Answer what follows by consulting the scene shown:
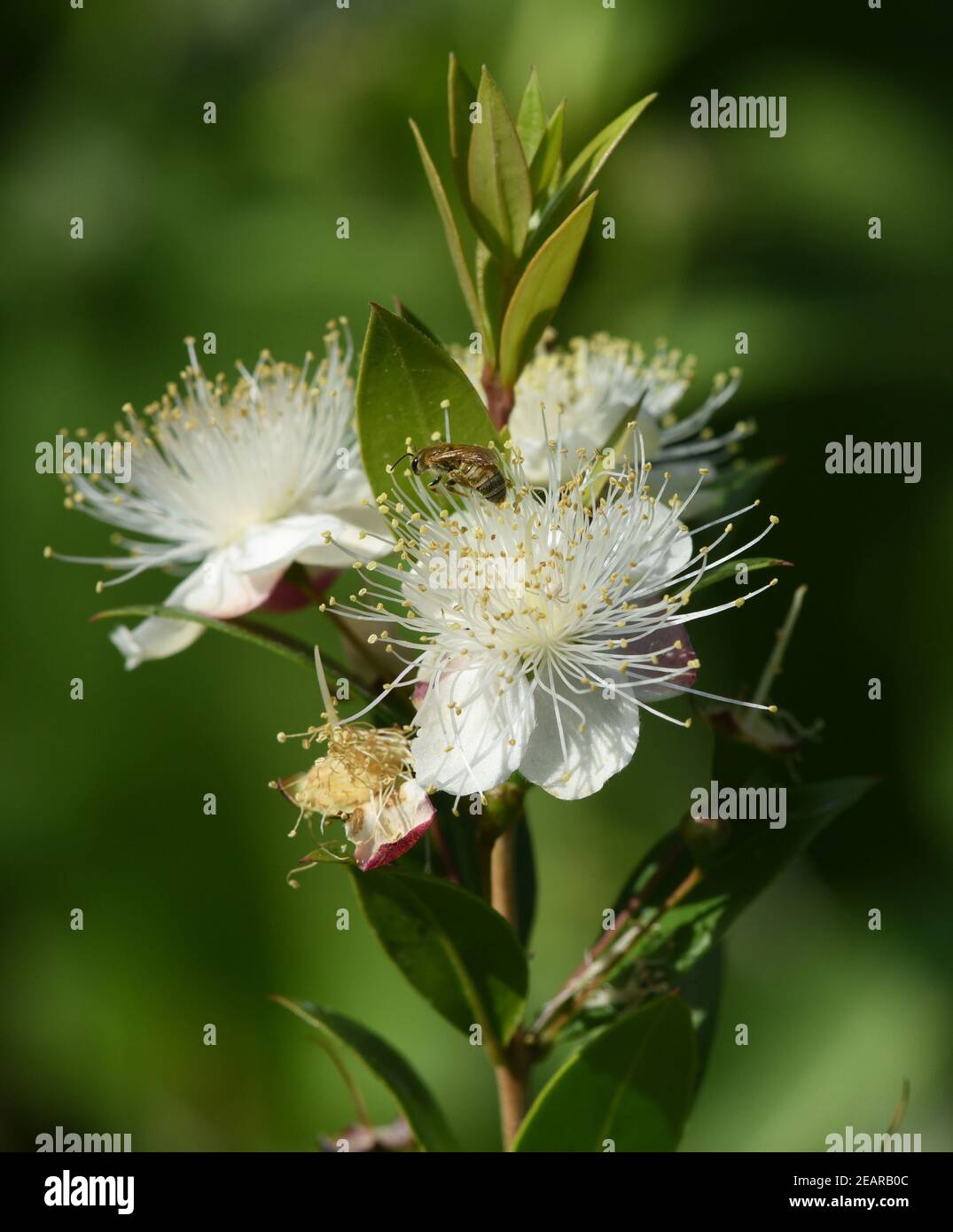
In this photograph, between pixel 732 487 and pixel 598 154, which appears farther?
pixel 732 487

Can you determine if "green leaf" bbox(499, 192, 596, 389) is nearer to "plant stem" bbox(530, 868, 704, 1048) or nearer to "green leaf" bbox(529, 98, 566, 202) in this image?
"green leaf" bbox(529, 98, 566, 202)

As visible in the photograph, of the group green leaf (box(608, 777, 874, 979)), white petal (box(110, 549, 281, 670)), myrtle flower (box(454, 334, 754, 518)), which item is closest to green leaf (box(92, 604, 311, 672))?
white petal (box(110, 549, 281, 670))

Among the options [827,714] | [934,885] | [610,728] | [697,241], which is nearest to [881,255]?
[697,241]

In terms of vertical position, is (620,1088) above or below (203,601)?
below

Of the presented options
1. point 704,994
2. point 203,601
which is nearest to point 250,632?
point 203,601

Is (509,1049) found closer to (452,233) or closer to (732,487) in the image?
(732,487)

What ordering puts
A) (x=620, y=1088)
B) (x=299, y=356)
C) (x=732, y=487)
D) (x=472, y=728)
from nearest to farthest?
(x=472, y=728) < (x=620, y=1088) < (x=732, y=487) < (x=299, y=356)

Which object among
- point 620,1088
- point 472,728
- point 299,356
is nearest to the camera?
point 472,728

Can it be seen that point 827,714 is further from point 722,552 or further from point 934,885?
point 722,552
